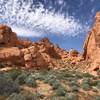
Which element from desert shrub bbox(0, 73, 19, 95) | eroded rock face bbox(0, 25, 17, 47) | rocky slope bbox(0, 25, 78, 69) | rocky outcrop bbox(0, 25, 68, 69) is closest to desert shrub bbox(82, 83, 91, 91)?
desert shrub bbox(0, 73, 19, 95)

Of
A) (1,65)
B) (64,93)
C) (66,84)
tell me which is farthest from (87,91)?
(1,65)

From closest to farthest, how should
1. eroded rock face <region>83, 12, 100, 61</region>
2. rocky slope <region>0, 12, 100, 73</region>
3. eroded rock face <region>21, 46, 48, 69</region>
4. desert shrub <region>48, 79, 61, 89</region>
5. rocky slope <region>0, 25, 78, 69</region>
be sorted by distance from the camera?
1. desert shrub <region>48, 79, 61, 89</region>
2. rocky slope <region>0, 25, 78, 69</region>
3. rocky slope <region>0, 12, 100, 73</region>
4. eroded rock face <region>21, 46, 48, 69</region>
5. eroded rock face <region>83, 12, 100, 61</region>

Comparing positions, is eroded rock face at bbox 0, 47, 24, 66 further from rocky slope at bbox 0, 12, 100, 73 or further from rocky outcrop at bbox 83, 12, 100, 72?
rocky outcrop at bbox 83, 12, 100, 72

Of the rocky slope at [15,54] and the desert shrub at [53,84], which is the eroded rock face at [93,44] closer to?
the rocky slope at [15,54]

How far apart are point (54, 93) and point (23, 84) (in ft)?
9.84

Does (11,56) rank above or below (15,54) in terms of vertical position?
below

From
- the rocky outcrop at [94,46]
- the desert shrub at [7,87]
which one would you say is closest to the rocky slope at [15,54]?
the rocky outcrop at [94,46]

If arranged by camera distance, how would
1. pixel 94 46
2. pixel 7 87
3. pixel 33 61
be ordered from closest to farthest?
pixel 7 87
pixel 33 61
pixel 94 46

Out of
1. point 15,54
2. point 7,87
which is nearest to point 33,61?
point 15,54

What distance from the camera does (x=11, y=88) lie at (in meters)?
26.9

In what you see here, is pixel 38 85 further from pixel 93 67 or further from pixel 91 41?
pixel 91 41

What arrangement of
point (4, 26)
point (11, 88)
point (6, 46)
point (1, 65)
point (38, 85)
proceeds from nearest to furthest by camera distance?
point (11, 88), point (38, 85), point (1, 65), point (6, 46), point (4, 26)

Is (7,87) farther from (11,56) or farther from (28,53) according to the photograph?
(28,53)

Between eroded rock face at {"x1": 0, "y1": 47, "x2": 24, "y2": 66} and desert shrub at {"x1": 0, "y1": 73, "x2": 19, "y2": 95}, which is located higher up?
eroded rock face at {"x1": 0, "y1": 47, "x2": 24, "y2": 66}
